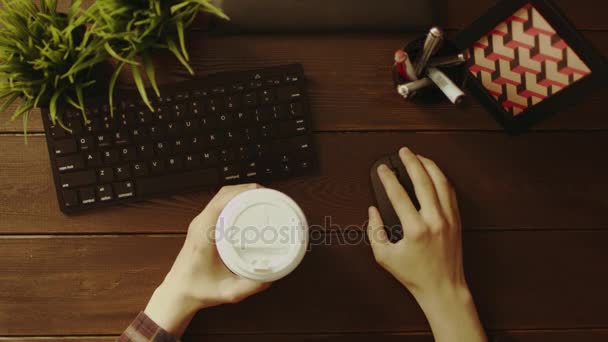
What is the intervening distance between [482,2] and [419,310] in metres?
0.50

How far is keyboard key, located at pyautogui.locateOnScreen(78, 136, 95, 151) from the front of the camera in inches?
27.2

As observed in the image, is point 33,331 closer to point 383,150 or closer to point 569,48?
point 383,150

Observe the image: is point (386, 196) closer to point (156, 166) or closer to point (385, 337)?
point (385, 337)

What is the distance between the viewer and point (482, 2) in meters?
0.76

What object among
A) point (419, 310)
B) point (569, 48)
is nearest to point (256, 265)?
point (419, 310)

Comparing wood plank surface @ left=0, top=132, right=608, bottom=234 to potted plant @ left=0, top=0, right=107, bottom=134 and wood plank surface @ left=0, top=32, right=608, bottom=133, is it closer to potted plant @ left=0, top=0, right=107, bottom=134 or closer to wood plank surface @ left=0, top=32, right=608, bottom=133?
wood plank surface @ left=0, top=32, right=608, bottom=133

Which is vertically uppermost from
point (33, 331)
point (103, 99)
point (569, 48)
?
point (569, 48)

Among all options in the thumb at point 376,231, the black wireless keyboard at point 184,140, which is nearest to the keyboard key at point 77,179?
the black wireless keyboard at point 184,140

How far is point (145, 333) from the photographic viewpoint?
655 millimetres

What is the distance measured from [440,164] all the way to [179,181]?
0.41 m

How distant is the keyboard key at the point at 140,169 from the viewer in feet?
2.28

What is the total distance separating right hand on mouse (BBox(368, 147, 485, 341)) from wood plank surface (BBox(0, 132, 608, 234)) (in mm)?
51

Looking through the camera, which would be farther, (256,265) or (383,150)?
(383,150)

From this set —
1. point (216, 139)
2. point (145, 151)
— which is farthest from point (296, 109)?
point (145, 151)
